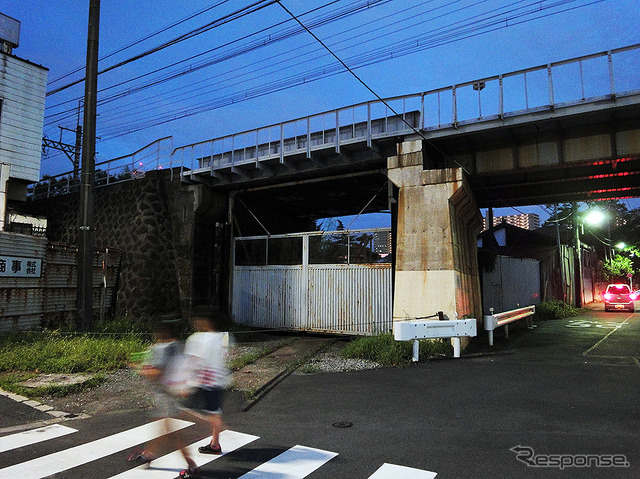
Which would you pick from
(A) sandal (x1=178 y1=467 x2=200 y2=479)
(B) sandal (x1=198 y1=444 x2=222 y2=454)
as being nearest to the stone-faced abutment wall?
(B) sandal (x1=198 y1=444 x2=222 y2=454)

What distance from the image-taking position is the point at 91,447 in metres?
4.96

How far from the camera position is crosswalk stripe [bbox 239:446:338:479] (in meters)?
4.15

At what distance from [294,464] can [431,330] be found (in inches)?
261

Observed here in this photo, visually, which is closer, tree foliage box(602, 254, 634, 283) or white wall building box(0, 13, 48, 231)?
white wall building box(0, 13, 48, 231)

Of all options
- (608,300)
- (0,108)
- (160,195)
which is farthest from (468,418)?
(608,300)

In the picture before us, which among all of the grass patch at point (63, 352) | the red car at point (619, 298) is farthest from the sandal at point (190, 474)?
the red car at point (619, 298)

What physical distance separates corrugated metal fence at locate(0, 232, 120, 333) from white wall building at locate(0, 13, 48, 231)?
7536 mm

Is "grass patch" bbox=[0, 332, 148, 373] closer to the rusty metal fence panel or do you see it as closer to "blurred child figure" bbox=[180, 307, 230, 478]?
"blurred child figure" bbox=[180, 307, 230, 478]

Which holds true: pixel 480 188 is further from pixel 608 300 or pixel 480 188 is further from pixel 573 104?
pixel 608 300

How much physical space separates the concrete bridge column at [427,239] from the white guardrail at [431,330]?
42.6 inches

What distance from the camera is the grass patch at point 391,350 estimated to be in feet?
33.2

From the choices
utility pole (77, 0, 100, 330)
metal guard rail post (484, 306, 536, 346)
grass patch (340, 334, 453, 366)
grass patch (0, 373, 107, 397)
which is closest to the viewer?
grass patch (0, 373, 107, 397)

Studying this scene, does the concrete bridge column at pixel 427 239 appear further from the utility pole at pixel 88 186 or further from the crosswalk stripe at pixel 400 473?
the utility pole at pixel 88 186

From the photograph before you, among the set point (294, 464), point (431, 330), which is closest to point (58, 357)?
point (294, 464)
